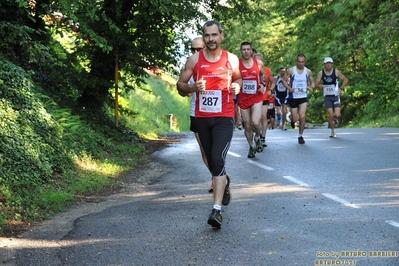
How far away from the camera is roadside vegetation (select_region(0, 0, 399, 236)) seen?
10.0 meters

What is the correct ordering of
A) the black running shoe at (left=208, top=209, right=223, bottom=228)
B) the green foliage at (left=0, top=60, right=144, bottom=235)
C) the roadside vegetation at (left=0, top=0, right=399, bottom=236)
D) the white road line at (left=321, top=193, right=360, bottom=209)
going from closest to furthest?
the black running shoe at (left=208, top=209, right=223, bottom=228), the white road line at (left=321, top=193, right=360, bottom=209), the green foliage at (left=0, top=60, right=144, bottom=235), the roadside vegetation at (left=0, top=0, right=399, bottom=236)

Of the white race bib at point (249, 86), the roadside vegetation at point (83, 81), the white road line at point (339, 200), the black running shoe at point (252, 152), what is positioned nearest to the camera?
the white road line at point (339, 200)

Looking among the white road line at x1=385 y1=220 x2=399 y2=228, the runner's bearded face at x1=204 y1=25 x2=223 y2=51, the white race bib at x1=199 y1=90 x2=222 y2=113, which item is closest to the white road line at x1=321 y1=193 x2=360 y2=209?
the white road line at x1=385 y1=220 x2=399 y2=228

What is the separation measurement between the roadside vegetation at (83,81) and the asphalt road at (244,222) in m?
0.80

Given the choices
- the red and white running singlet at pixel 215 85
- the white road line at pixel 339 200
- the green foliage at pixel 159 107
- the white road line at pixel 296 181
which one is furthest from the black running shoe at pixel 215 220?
the green foliage at pixel 159 107

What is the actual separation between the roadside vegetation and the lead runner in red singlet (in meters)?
2.28

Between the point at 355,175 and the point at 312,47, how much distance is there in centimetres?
3118

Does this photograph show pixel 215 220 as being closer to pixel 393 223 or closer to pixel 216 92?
pixel 216 92

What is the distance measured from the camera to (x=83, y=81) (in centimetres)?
1750

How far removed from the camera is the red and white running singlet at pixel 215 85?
26.1 feet

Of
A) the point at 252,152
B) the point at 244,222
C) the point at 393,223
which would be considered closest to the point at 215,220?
the point at 244,222

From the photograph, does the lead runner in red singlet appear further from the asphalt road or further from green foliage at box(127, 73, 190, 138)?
green foliage at box(127, 73, 190, 138)

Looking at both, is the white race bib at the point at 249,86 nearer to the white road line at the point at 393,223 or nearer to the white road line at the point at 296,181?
the white road line at the point at 296,181

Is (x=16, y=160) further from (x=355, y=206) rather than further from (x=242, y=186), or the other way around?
(x=355, y=206)
